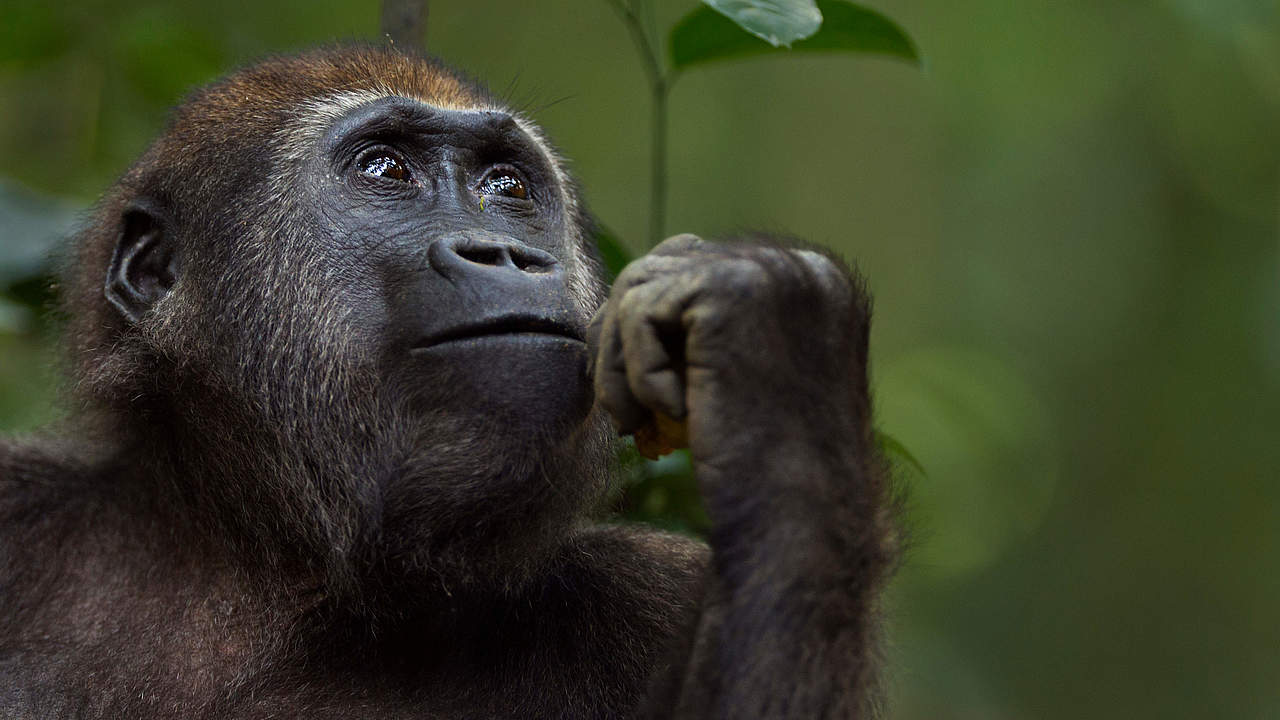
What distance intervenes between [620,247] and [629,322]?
60.7 inches

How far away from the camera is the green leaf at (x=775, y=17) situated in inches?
104

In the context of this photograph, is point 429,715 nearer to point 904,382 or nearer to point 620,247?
point 620,247

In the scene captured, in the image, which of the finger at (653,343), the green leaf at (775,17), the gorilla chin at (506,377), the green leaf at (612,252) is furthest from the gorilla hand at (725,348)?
the green leaf at (612,252)

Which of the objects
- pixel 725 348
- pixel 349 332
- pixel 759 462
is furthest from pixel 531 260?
pixel 759 462

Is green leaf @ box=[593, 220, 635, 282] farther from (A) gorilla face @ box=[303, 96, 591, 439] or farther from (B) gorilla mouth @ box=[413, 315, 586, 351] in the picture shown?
(B) gorilla mouth @ box=[413, 315, 586, 351]

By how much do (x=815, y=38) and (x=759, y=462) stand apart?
165 centimetres

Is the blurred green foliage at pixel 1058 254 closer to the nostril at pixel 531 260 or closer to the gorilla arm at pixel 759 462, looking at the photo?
the nostril at pixel 531 260

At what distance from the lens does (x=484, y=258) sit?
2619mm

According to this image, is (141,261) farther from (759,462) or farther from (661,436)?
(759,462)

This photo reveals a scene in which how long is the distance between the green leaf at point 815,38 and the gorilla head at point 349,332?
2.04 feet

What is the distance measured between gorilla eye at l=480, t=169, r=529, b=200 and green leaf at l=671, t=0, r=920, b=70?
0.67 meters

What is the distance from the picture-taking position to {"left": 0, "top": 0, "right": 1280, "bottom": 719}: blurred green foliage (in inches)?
433

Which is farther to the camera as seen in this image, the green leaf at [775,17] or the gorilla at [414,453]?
the green leaf at [775,17]

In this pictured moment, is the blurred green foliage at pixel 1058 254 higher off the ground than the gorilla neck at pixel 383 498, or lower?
lower
